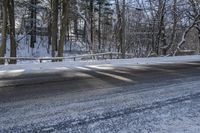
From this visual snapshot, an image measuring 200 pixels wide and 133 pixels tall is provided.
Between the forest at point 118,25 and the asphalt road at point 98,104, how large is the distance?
36.6 ft

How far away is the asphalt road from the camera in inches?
184

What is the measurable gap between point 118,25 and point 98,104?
111ft

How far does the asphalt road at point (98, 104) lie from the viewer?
468 cm

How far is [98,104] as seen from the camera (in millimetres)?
5934

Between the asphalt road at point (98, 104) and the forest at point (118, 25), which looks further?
the forest at point (118, 25)

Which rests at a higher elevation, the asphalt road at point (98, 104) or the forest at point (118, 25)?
the forest at point (118, 25)

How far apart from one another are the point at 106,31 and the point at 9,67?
4433 cm

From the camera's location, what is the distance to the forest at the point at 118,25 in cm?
2123

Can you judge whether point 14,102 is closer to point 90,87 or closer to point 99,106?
point 99,106

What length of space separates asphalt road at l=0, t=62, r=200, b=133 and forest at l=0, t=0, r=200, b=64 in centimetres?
1116

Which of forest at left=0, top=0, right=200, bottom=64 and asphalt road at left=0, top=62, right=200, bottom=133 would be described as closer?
asphalt road at left=0, top=62, right=200, bottom=133

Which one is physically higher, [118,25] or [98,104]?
[118,25]

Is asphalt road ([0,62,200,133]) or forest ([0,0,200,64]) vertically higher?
forest ([0,0,200,64])

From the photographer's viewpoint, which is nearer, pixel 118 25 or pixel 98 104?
pixel 98 104
